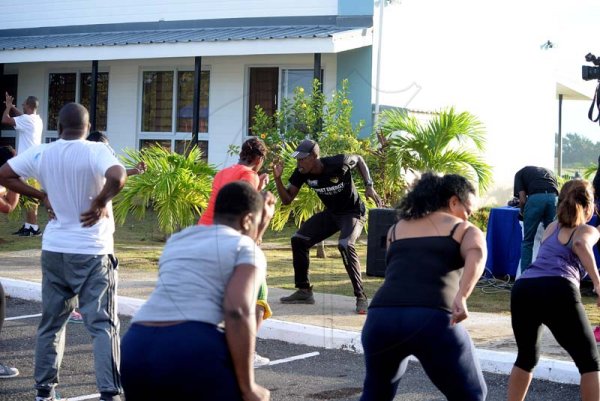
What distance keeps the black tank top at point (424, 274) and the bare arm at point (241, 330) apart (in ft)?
3.61

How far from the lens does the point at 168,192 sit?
1338 centimetres

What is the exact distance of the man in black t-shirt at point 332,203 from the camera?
939cm

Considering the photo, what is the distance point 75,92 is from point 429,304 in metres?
18.3

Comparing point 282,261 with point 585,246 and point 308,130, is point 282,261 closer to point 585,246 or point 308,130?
point 308,130

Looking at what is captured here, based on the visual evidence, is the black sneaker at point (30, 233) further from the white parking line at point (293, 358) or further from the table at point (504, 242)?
the white parking line at point (293, 358)

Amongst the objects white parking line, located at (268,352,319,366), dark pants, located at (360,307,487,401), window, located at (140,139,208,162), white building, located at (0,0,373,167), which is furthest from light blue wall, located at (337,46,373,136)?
dark pants, located at (360,307,487,401)

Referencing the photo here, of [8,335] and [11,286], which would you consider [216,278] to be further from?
[11,286]

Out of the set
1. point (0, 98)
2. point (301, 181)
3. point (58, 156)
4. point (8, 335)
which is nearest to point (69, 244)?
point (58, 156)

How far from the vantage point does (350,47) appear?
17.0 meters

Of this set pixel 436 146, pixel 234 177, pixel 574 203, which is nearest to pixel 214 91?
pixel 436 146

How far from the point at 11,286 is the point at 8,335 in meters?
2.49

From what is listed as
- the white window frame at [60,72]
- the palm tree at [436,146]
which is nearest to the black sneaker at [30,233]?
the palm tree at [436,146]

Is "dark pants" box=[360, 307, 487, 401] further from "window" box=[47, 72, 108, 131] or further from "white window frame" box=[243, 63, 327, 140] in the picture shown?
"window" box=[47, 72, 108, 131]

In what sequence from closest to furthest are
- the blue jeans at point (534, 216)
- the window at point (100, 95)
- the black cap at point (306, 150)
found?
the black cap at point (306, 150), the blue jeans at point (534, 216), the window at point (100, 95)
